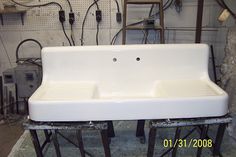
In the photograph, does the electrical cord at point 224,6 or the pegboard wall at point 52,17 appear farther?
the pegboard wall at point 52,17

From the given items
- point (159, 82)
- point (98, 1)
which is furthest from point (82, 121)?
point (98, 1)

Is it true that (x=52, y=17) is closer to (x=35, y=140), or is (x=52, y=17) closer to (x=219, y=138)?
(x=35, y=140)

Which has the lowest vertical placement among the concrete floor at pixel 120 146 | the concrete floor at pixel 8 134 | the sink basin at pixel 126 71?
the concrete floor at pixel 8 134

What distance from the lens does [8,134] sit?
2074 millimetres

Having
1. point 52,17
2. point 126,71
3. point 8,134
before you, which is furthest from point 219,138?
point 52,17

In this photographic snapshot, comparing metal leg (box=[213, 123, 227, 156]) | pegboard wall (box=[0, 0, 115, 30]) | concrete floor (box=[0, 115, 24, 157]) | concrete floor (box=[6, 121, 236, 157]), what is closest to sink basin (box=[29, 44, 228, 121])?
metal leg (box=[213, 123, 227, 156])

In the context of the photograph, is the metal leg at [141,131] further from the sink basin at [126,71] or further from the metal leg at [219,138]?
the metal leg at [219,138]

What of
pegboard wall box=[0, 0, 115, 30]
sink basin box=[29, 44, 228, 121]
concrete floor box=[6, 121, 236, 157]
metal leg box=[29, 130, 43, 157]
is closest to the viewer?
metal leg box=[29, 130, 43, 157]

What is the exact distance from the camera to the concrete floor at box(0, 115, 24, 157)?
6.08ft

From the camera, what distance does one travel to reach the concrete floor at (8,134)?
1854 mm

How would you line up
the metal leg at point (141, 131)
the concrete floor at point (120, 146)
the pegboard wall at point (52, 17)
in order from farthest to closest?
the pegboard wall at point (52, 17) → the metal leg at point (141, 131) → the concrete floor at point (120, 146)

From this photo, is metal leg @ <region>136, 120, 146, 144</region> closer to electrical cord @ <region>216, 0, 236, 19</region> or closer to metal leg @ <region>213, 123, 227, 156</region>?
metal leg @ <region>213, 123, 227, 156</region>

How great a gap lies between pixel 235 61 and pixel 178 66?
401mm

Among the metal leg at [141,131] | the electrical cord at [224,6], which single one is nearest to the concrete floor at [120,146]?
the metal leg at [141,131]
